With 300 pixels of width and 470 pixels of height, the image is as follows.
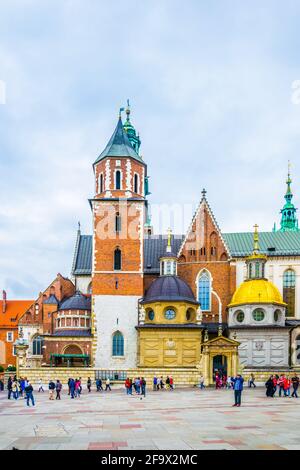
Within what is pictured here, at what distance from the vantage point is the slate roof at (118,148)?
6400 centimetres

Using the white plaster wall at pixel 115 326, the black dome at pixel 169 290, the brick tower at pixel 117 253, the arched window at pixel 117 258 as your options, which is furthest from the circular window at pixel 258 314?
the arched window at pixel 117 258

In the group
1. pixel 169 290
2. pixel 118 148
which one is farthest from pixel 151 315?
pixel 118 148

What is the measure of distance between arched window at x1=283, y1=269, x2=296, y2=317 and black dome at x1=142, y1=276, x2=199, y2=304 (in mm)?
11120

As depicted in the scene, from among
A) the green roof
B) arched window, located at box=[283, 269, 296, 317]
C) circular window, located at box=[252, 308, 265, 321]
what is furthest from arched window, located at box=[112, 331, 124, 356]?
arched window, located at box=[283, 269, 296, 317]

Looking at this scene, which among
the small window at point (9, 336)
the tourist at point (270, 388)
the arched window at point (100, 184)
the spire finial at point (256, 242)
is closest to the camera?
the tourist at point (270, 388)

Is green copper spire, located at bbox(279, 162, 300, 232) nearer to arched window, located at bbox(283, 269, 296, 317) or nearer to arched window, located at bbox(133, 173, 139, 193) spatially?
arched window, located at bbox(283, 269, 296, 317)

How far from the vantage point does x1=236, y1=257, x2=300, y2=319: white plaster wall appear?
217ft

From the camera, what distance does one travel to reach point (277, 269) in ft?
222

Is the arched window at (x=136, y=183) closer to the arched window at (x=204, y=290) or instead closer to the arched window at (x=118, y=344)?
the arched window at (x=204, y=290)

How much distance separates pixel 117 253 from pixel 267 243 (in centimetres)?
1846

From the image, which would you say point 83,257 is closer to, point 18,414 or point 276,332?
point 276,332

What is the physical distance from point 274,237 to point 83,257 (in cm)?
2237

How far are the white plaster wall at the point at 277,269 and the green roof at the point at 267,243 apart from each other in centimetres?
77

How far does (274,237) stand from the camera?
7094 cm
